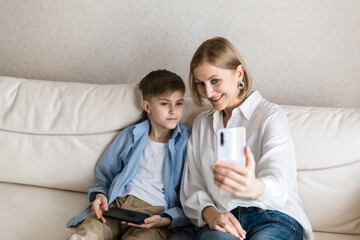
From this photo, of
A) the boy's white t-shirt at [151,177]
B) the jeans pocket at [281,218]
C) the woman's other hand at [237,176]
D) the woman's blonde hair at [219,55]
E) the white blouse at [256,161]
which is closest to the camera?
the woman's other hand at [237,176]

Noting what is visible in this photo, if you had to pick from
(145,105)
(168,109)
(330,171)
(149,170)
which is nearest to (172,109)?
Answer: (168,109)

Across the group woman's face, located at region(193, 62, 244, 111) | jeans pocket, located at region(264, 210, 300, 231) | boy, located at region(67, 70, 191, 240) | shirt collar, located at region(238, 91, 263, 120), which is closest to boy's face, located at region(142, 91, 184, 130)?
boy, located at region(67, 70, 191, 240)

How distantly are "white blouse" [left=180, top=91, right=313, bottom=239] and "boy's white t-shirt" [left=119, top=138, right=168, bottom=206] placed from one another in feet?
0.40

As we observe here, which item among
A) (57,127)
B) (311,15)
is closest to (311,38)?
(311,15)

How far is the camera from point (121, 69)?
2.29 m

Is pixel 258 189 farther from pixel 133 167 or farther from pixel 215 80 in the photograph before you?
pixel 133 167

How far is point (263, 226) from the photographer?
57.2 inches

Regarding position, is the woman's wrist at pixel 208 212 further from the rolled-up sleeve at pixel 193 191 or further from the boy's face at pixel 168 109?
the boy's face at pixel 168 109

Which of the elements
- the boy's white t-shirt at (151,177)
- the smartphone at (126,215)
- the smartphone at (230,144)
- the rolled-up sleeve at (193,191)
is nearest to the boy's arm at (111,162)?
the boy's white t-shirt at (151,177)

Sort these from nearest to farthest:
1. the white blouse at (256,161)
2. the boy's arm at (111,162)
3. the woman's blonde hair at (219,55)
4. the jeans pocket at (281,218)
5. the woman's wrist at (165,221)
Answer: the white blouse at (256,161)
the jeans pocket at (281,218)
the woman's blonde hair at (219,55)
the woman's wrist at (165,221)
the boy's arm at (111,162)

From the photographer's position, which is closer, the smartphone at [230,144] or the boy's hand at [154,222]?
the smartphone at [230,144]

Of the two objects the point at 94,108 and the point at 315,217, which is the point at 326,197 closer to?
the point at 315,217

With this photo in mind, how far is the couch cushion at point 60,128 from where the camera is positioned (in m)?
1.97

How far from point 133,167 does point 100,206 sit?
0.22 m
